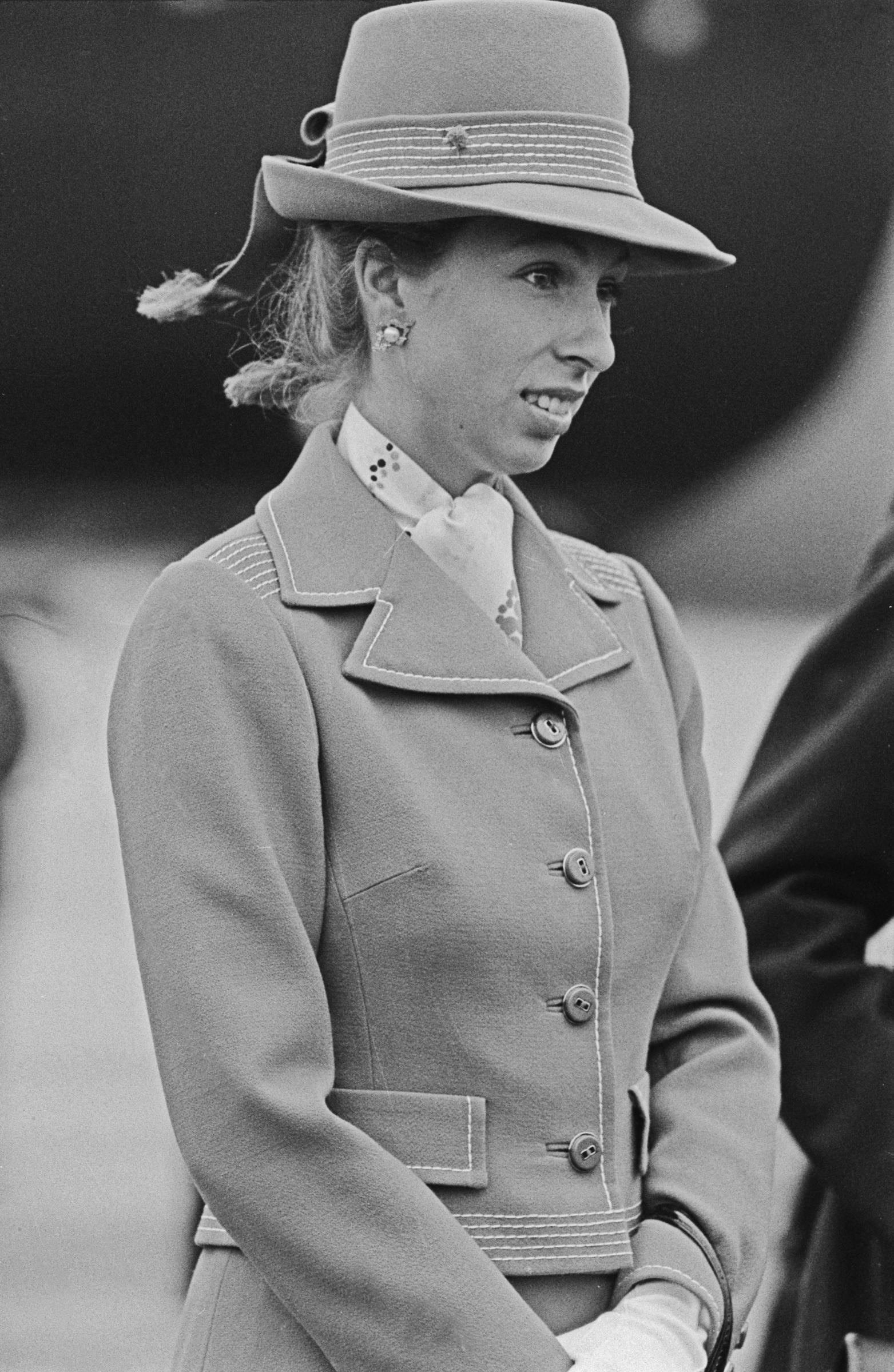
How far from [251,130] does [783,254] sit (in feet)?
2.52

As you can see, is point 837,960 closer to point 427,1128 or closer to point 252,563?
point 427,1128

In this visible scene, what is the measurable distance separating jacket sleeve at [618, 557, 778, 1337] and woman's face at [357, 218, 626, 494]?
0.39m

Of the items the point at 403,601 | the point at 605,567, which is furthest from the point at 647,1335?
the point at 605,567

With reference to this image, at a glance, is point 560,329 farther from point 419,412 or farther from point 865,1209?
point 865,1209

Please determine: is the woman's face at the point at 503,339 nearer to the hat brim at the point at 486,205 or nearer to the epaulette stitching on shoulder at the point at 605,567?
the hat brim at the point at 486,205

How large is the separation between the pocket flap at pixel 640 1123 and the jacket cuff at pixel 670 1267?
72 millimetres

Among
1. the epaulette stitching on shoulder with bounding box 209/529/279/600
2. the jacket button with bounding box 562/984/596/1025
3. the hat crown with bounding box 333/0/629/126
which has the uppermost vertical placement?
the hat crown with bounding box 333/0/629/126

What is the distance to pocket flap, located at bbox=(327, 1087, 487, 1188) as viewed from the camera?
1.88 metres

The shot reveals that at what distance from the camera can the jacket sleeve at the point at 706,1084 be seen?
2.01 m

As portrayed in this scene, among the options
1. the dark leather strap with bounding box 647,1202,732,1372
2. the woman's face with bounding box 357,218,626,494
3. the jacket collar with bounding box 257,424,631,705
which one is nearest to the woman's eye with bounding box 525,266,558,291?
the woman's face with bounding box 357,218,626,494

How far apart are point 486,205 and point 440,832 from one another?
0.60 metres

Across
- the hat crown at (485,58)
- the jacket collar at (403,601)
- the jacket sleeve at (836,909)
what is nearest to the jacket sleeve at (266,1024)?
the jacket collar at (403,601)

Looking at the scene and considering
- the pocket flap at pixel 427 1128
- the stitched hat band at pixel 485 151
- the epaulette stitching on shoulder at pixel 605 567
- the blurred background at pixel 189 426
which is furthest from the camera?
the blurred background at pixel 189 426

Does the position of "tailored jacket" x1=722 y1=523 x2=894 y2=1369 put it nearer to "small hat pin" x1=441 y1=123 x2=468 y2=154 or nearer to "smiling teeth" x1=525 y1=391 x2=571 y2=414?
"smiling teeth" x1=525 y1=391 x2=571 y2=414
